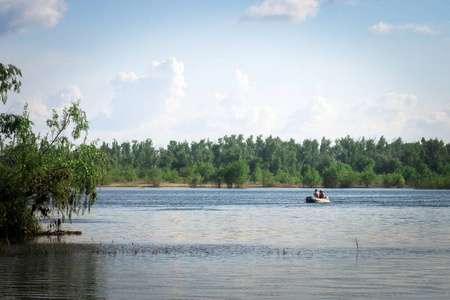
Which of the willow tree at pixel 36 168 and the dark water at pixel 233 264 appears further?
the willow tree at pixel 36 168

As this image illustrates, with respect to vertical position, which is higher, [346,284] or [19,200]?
[19,200]

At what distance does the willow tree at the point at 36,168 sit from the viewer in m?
32.8

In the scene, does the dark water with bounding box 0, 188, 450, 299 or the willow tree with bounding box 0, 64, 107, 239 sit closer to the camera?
the dark water with bounding box 0, 188, 450, 299

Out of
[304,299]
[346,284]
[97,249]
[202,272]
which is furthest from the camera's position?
[97,249]

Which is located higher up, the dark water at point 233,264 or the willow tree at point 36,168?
the willow tree at point 36,168

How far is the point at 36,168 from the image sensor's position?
109 ft

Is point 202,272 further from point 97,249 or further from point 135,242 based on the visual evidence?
point 135,242

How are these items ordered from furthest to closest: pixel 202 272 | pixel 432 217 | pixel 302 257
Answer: pixel 432 217 < pixel 302 257 < pixel 202 272

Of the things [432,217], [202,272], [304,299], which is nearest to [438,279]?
[304,299]

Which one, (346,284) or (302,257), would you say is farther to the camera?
(302,257)

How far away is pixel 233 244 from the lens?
37781 millimetres

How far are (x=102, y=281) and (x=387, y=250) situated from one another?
1842 centimetres

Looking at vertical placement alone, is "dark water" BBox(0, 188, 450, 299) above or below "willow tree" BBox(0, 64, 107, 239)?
below

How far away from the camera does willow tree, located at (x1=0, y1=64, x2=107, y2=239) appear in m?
32.8
